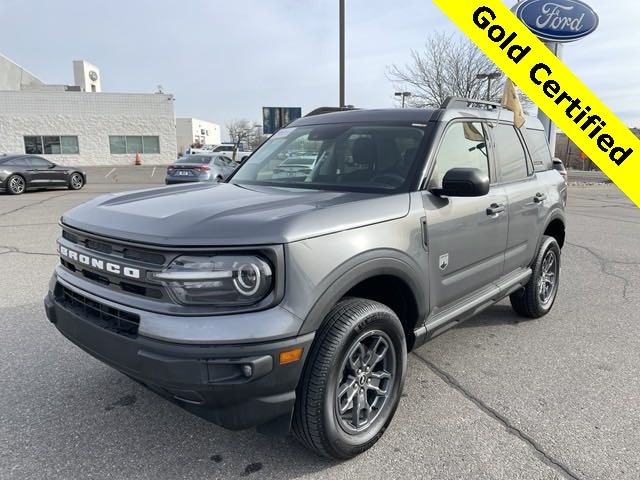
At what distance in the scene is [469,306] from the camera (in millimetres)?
3387

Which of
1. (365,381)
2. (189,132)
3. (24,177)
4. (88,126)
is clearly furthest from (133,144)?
(189,132)

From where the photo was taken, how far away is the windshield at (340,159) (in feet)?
10.1

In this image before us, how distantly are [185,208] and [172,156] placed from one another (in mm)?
37932

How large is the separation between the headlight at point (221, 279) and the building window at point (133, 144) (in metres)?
38.5

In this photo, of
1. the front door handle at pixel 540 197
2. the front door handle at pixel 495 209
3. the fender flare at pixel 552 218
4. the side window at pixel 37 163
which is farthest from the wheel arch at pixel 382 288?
the side window at pixel 37 163

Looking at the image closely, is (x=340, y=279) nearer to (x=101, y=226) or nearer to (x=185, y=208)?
(x=185, y=208)

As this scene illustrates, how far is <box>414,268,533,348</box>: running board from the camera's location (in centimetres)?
299

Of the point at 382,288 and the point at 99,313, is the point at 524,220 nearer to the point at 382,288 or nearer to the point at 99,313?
the point at 382,288

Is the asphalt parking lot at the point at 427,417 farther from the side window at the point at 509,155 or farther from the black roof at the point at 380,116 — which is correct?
the black roof at the point at 380,116

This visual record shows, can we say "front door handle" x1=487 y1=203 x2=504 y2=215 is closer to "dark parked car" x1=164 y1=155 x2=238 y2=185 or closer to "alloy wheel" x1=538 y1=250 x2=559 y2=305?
"alloy wheel" x1=538 y1=250 x2=559 y2=305

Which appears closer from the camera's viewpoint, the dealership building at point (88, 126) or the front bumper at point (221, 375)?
the front bumper at point (221, 375)

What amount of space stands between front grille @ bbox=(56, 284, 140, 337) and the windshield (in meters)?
1.47

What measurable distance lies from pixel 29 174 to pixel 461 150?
1741cm

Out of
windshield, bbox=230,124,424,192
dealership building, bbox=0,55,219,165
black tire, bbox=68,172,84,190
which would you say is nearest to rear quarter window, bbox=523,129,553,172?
windshield, bbox=230,124,424,192
